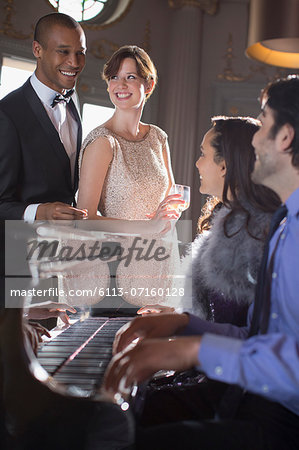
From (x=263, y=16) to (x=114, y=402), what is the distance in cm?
201

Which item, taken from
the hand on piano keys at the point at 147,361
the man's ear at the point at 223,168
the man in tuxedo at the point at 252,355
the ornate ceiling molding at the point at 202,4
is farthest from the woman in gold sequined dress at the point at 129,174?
the ornate ceiling molding at the point at 202,4

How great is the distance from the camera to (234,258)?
1.39 metres

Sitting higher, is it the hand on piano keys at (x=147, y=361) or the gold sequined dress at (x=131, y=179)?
the gold sequined dress at (x=131, y=179)

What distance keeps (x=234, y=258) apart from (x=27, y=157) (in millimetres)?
996

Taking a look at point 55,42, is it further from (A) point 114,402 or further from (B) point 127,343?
(A) point 114,402

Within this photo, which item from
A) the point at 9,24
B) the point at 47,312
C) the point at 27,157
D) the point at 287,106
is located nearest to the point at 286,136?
the point at 287,106

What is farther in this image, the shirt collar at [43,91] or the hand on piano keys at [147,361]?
the shirt collar at [43,91]

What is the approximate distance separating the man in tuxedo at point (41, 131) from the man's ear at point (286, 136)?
3.27 feet

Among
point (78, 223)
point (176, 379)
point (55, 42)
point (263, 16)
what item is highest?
point (263, 16)

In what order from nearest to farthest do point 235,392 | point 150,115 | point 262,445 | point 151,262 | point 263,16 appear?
point 262,445, point 235,392, point 263,16, point 151,262, point 150,115

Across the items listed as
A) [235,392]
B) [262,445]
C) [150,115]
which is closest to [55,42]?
[235,392]

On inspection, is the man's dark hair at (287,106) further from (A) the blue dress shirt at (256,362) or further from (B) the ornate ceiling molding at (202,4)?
(B) the ornate ceiling molding at (202,4)

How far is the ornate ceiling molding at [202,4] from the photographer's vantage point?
5438 millimetres

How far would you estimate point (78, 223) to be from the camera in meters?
1.93
